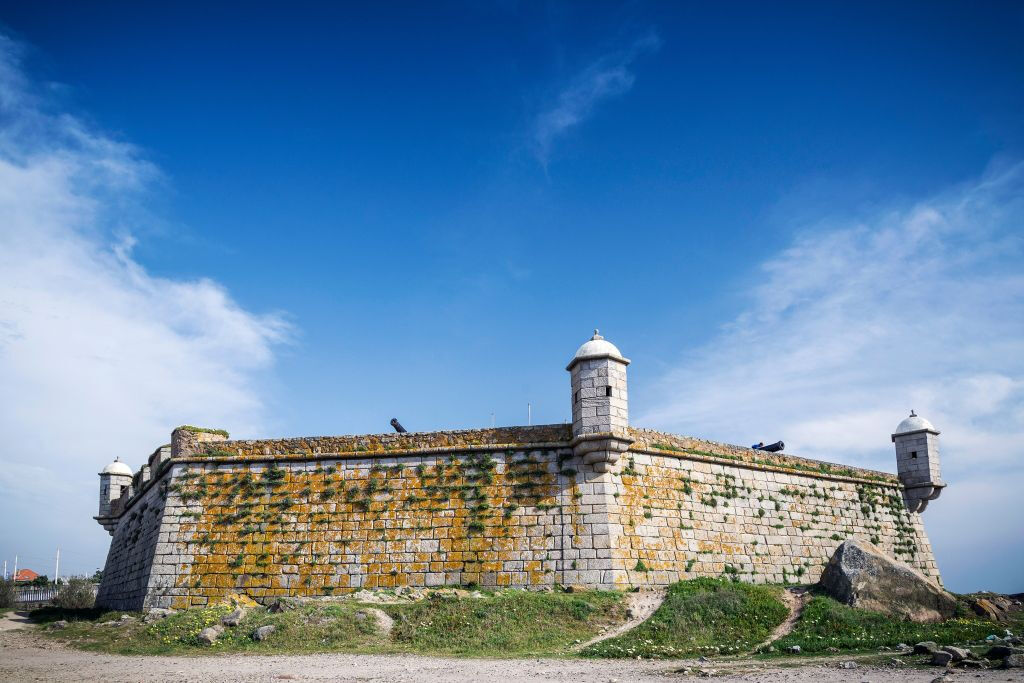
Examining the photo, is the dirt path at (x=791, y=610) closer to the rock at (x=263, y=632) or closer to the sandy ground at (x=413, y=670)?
the sandy ground at (x=413, y=670)

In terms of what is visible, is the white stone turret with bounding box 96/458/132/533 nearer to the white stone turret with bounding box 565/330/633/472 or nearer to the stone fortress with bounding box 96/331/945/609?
the stone fortress with bounding box 96/331/945/609

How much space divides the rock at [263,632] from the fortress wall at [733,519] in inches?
346

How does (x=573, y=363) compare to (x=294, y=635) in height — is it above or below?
Answer: above

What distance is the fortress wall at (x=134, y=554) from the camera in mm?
23172

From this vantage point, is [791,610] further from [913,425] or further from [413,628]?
[913,425]

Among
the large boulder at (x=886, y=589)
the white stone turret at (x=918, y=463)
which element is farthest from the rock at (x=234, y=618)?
the white stone turret at (x=918, y=463)

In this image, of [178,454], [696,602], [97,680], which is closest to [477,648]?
[696,602]

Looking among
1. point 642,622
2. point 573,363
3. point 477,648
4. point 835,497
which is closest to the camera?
point 477,648

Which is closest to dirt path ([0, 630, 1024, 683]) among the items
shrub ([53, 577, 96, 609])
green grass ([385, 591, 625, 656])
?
green grass ([385, 591, 625, 656])

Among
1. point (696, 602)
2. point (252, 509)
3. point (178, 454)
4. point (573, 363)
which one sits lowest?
point (696, 602)

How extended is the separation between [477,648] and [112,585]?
2066 cm

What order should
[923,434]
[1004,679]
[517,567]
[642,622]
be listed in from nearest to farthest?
1. [1004,679]
2. [642,622]
3. [517,567]
4. [923,434]

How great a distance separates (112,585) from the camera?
29.6 meters

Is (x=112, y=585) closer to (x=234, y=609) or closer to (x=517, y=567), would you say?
(x=234, y=609)
